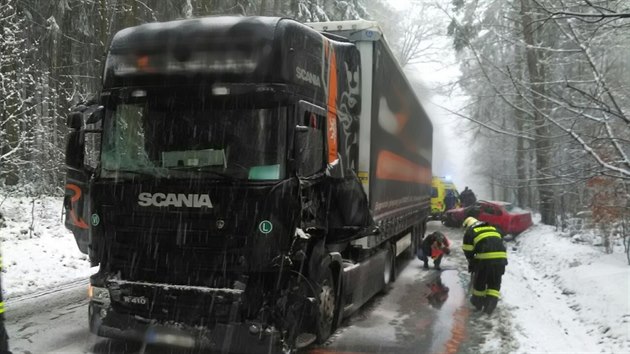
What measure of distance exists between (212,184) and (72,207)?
97.6 inches

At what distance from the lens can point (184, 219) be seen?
489 centimetres

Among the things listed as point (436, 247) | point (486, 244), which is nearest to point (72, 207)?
point (486, 244)

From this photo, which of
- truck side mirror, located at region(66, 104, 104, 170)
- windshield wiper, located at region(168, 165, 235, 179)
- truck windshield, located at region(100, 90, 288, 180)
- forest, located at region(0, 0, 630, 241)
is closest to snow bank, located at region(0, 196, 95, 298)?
forest, located at region(0, 0, 630, 241)

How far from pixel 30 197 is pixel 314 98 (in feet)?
37.1

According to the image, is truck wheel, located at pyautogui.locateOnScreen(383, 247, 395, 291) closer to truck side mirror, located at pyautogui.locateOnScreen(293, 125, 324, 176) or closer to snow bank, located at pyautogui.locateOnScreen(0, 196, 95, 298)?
truck side mirror, located at pyautogui.locateOnScreen(293, 125, 324, 176)

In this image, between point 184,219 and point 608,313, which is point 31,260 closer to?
point 184,219

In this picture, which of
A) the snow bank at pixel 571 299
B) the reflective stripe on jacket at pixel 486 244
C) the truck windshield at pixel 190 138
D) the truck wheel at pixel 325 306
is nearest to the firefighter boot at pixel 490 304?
the snow bank at pixel 571 299

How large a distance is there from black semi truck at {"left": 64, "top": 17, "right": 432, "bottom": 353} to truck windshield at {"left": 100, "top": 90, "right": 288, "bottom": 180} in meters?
0.01

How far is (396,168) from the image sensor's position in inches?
375

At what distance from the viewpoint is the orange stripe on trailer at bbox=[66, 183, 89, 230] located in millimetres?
6227

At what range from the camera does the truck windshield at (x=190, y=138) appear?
4.96 meters

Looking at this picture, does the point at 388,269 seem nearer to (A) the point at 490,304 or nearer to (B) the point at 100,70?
(A) the point at 490,304

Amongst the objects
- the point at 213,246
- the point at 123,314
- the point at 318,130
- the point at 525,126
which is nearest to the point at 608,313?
the point at 525,126

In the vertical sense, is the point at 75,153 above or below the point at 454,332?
above
